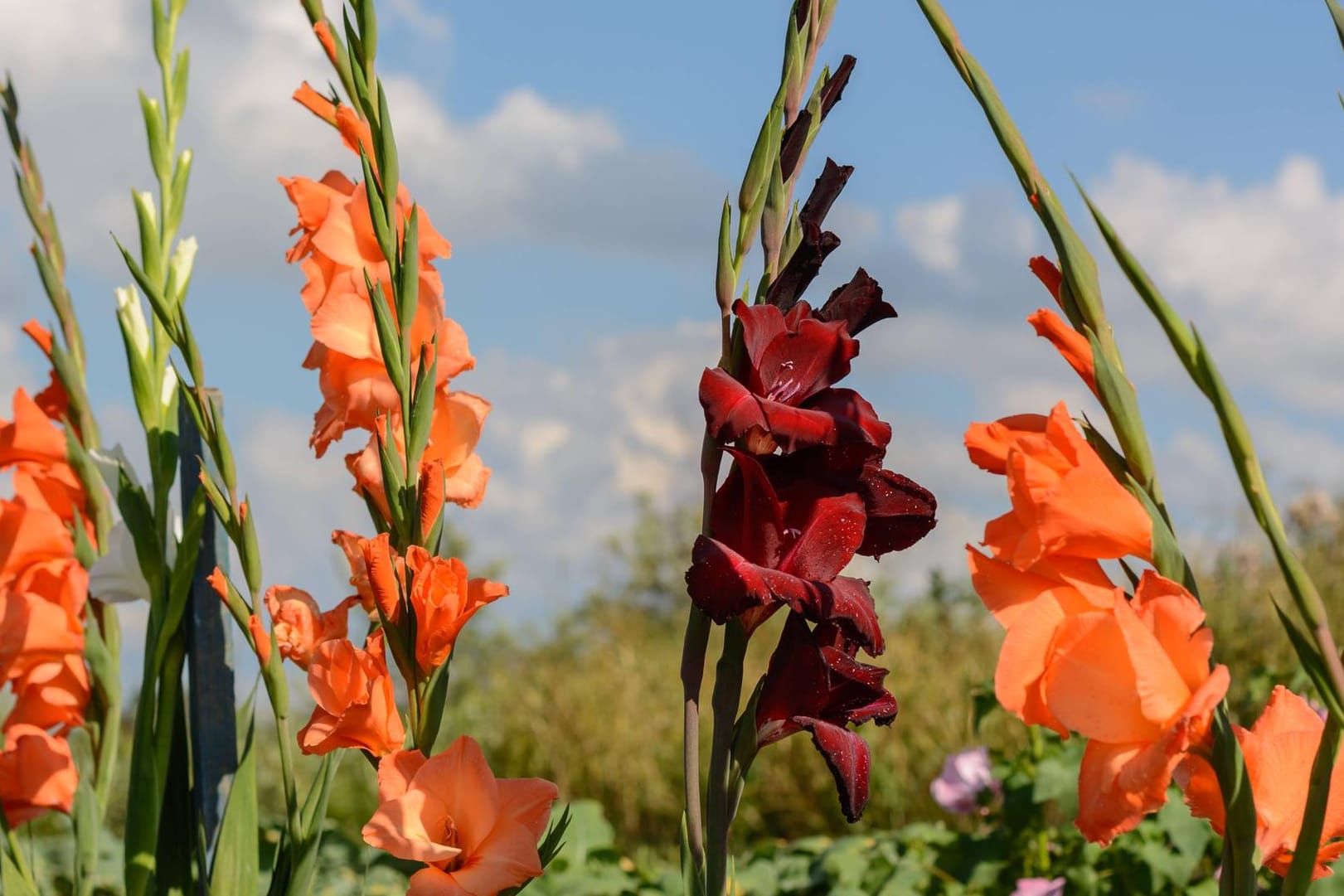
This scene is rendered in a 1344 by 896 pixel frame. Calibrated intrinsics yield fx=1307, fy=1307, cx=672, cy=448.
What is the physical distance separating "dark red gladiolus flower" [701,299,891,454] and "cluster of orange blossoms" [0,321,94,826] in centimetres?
112

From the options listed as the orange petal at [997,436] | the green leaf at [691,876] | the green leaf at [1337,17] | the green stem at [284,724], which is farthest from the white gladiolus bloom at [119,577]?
the green leaf at [1337,17]

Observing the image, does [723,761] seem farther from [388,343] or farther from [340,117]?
[340,117]

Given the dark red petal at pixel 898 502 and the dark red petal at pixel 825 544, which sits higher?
the dark red petal at pixel 898 502

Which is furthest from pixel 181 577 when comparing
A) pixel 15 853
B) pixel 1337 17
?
pixel 1337 17

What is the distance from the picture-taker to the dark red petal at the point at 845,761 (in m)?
0.96

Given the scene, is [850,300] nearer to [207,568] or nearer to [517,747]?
[207,568]

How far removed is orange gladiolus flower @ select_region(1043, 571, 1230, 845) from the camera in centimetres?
71

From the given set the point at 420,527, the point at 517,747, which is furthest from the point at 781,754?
the point at 420,527

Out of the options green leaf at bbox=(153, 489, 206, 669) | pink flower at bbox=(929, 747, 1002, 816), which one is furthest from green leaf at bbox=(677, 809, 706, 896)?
pink flower at bbox=(929, 747, 1002, 816)

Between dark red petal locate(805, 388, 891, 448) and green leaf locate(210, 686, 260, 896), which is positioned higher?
dark red petal locate(805, 388, 891, 448)

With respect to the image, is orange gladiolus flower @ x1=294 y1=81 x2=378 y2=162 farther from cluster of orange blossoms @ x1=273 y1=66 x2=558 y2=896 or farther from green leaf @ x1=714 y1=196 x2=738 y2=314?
green leaf @ x1=714 y1=196 x2=738 y2=314

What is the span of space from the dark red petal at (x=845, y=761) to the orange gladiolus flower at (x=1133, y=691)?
24cm

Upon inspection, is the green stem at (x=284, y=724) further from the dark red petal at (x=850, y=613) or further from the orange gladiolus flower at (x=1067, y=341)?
the orange gladiolus flower at (x=1067, y=341)

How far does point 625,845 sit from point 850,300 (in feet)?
15.7
